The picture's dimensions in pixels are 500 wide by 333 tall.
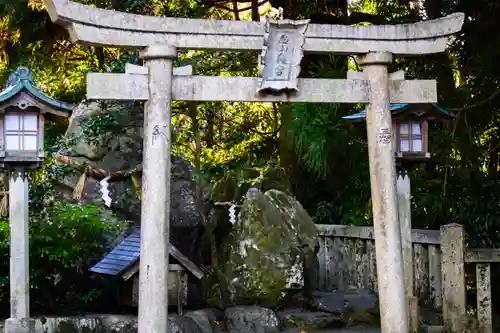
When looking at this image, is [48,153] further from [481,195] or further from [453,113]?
[481,195]

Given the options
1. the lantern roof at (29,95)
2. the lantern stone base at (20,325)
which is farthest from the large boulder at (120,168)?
the lantern stone base at (20,325)

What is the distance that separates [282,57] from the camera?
7578mm

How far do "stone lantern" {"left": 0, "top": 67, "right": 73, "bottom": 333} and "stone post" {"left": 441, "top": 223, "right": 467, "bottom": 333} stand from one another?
15.4ft

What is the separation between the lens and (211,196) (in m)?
10.9

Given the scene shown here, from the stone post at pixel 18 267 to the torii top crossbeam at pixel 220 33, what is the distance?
6.50 ft

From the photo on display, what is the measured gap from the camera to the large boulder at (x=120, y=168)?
10.5 meters

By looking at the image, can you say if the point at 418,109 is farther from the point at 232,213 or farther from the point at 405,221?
the point at 232,213

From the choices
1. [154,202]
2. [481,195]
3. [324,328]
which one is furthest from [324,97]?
[481,195]

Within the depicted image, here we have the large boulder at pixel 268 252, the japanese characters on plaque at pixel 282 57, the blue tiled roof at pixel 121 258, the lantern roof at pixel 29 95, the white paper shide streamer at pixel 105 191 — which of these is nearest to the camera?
the japanese characters on plaque at pixel 282 57

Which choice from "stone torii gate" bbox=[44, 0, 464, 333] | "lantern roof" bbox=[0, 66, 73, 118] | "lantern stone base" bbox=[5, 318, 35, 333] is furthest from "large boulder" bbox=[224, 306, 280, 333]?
"lantern roof" bbox=[0, 66, 73, 118]

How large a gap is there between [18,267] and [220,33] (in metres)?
3.27

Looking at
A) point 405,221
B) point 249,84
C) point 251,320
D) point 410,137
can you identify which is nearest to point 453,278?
point 405,221

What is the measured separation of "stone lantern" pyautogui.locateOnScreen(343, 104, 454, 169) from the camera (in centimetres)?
880

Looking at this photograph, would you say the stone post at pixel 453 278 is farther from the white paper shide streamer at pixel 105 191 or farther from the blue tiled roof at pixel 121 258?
the white paper shide streamer at pixel 105 191
